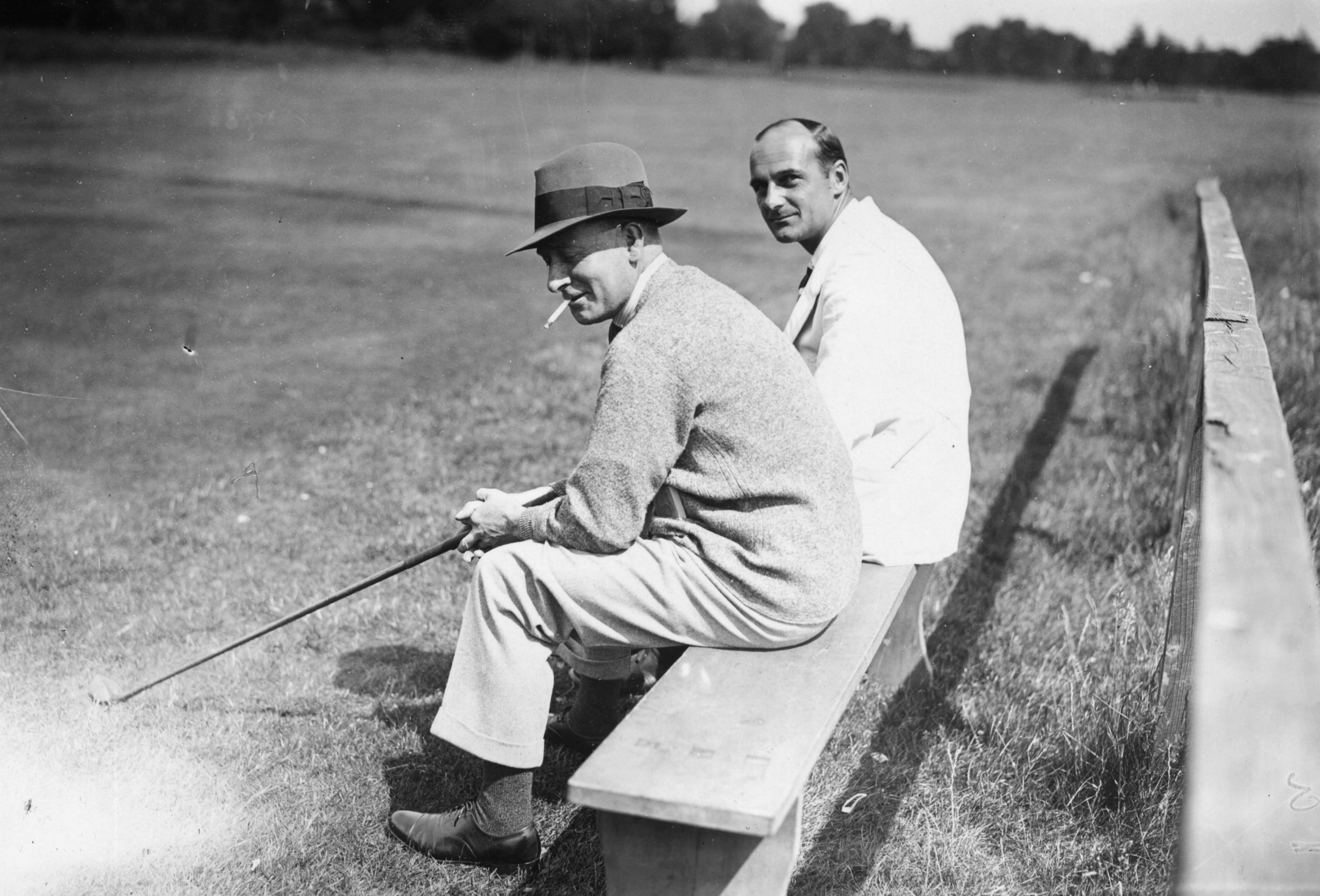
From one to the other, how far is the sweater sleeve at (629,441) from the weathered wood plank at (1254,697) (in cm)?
109

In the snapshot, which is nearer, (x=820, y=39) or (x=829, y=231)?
(x=829, y=231)

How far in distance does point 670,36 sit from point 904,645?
107 feet

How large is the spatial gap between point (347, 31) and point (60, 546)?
23.9 m

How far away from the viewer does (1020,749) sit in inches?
144

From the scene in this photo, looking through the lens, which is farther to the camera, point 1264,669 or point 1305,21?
point 1305,21

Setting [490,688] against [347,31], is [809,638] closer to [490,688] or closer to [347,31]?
[490,688]

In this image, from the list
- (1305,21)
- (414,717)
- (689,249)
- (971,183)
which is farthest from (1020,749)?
(971,183)

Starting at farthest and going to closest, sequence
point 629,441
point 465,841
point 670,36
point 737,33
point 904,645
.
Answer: point 737,33 < point 670,36 < point 904,645 < point 465,841 < point 629,441

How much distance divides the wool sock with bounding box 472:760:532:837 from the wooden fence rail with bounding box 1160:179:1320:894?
1.68 metres

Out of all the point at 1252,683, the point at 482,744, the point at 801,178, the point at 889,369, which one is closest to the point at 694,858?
the point at 482,744

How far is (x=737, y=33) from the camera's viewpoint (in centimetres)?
3691

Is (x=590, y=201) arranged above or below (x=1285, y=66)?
below

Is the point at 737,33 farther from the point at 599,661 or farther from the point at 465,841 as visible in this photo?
the point at 465,841

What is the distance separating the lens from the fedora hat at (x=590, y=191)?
3.02 metres
